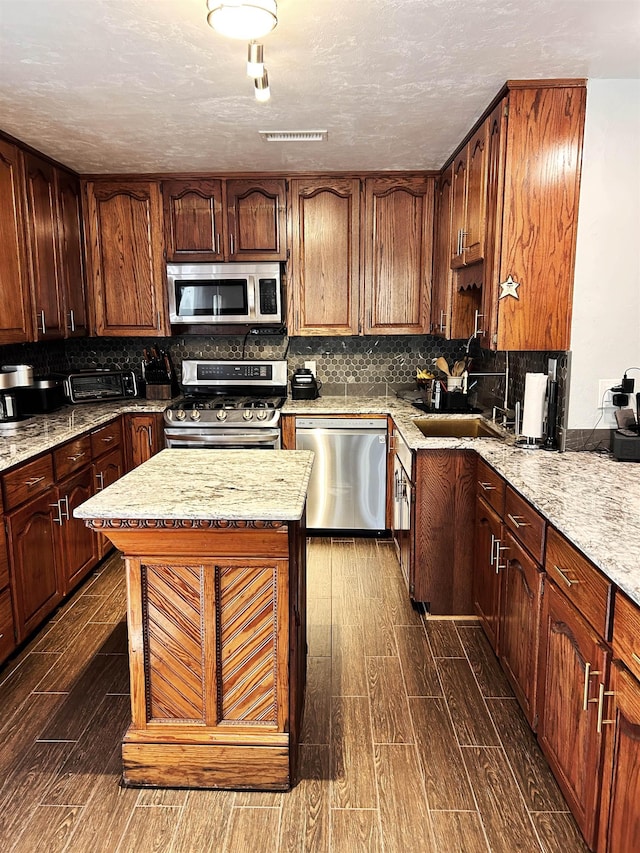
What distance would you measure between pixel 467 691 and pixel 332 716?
565 millimetres

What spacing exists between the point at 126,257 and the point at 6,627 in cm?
252

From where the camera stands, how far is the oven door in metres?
3.93

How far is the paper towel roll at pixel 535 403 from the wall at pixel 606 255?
4.6 inches

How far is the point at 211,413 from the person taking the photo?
398 centimetres

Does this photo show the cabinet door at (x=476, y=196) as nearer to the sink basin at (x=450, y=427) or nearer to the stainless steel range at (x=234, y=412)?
the sink basin at (x=450, y=427)

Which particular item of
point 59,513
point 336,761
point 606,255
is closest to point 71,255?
point 59,513

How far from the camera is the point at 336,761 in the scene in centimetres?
210

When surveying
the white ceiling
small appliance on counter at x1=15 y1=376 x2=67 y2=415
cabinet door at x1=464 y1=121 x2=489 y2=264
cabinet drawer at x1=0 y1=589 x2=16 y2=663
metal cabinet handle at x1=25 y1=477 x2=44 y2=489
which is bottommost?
cabinet drawer at x1=0 y1=589 x2=16 y2=663

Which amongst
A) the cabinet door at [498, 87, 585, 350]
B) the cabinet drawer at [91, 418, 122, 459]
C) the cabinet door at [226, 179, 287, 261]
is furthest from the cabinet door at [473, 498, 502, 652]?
the cabinet door at [226, 179, 287, 261]

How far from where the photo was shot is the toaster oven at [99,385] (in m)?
4.05

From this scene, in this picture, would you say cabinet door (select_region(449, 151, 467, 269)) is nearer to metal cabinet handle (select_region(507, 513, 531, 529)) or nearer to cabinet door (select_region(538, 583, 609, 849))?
metal cabinet handle (select_region(507, 513, 531, 529))

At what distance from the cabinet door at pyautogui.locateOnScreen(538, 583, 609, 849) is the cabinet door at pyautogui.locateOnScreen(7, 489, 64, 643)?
2.14 metres

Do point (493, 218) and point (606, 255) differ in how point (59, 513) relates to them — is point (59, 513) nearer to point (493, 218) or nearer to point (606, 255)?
point (493, 218)

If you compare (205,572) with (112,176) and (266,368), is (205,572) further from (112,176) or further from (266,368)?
(112,176)
